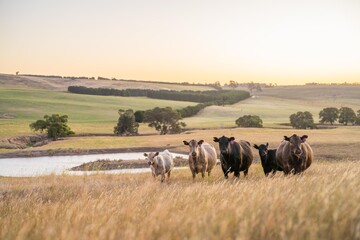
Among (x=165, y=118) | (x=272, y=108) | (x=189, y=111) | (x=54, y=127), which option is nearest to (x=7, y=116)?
(x=54, y=127)

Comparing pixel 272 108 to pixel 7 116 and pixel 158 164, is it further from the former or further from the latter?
pixel 158 164

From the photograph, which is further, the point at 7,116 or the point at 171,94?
the point at 171,94

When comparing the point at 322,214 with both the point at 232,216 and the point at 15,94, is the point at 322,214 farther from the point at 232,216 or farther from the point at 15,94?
the point at 15,94

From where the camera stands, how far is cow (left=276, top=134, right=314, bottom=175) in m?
18.1

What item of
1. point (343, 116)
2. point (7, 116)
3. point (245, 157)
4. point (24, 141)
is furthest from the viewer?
point (7, 116)

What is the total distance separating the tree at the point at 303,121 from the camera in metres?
94.7

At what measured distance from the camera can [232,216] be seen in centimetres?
477

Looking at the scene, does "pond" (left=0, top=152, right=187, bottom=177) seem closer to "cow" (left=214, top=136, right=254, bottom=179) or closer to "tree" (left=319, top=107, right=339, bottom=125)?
"cow" (left=214, top=136, right=254, bottom=179)

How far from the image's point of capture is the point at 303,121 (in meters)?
95.4

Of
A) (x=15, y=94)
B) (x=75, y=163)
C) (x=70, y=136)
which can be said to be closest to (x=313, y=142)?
(x=75, y=163)

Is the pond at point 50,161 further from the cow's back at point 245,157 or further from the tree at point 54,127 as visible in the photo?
the cow's back at point 245,157

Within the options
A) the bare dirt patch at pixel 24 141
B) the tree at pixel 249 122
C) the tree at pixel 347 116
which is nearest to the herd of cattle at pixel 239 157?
the bare dirt patch at pixel 24 141

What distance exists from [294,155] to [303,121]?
79797 millimetres

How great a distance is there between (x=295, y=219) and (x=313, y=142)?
51.8 m
